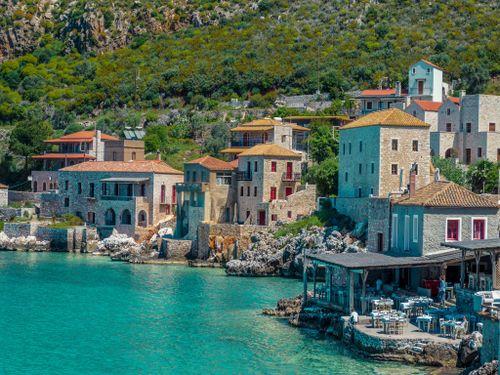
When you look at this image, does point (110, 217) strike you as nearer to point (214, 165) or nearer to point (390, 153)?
point (214, 165)

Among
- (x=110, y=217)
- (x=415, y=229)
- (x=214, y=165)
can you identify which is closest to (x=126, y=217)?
(x=110, y=217)

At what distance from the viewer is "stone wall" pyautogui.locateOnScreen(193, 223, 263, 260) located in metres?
64.9

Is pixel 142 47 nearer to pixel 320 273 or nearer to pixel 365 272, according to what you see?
pixel 320 273

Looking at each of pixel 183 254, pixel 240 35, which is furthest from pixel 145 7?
pixel 183 254

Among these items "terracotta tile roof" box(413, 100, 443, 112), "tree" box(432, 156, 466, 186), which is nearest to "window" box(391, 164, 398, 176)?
"tree" box(432, 156, 466, 186)

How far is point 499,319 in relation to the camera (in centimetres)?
2825

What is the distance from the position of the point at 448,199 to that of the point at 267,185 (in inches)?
1133

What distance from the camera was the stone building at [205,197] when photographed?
69.1 m

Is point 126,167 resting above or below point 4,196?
above

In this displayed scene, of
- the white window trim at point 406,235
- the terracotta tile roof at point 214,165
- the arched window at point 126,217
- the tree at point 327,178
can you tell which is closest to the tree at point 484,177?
the tree at point 327,178

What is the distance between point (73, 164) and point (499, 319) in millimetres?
64465

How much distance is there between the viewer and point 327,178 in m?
68.4

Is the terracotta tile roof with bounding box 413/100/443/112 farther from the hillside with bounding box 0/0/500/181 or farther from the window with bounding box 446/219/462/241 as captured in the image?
the window with bounding box 446/219/462/241

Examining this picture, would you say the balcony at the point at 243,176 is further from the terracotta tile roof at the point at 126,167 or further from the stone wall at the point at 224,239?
the terracotta tile roof at the point at 126,167
